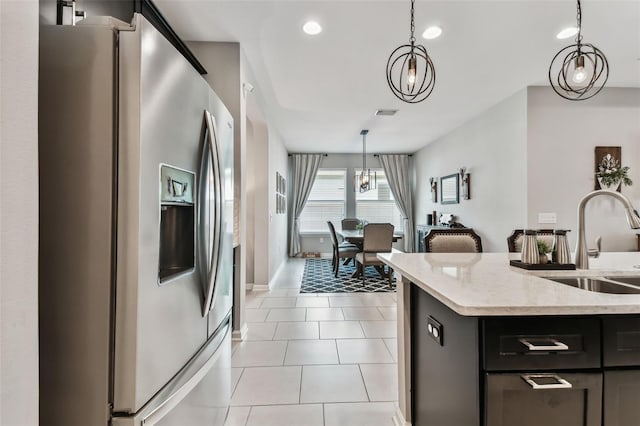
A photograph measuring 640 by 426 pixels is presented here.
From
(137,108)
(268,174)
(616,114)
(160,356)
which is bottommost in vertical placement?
(160,356)

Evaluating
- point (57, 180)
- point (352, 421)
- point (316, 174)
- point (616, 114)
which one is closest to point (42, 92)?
point (57, 180)

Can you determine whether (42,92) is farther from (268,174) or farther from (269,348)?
(268,174)

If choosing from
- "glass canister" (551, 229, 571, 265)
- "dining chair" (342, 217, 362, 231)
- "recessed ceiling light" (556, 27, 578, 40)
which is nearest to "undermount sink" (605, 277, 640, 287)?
"glass canister" (551, 229, 571, 265)

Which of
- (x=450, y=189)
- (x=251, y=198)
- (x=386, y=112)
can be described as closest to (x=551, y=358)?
(x=251, y=198)

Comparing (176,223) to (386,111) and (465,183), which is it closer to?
(386,111)

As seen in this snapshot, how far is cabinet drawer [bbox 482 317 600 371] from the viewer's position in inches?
34.6

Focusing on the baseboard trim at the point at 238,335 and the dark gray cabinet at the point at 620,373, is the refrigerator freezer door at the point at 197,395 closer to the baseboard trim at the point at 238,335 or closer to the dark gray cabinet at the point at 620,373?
the baseboard trim at the point at 238,335

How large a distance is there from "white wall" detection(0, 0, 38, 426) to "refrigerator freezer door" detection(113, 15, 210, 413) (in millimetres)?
198

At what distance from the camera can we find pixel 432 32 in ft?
8.25

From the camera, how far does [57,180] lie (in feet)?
2.66

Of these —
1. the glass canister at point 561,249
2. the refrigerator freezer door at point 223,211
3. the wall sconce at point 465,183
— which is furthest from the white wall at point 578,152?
the refrigerator freezer door at point 223,211

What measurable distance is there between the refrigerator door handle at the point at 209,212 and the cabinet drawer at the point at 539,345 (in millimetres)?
1013

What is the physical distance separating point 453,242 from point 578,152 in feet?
8.70

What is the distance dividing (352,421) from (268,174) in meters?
3.52
